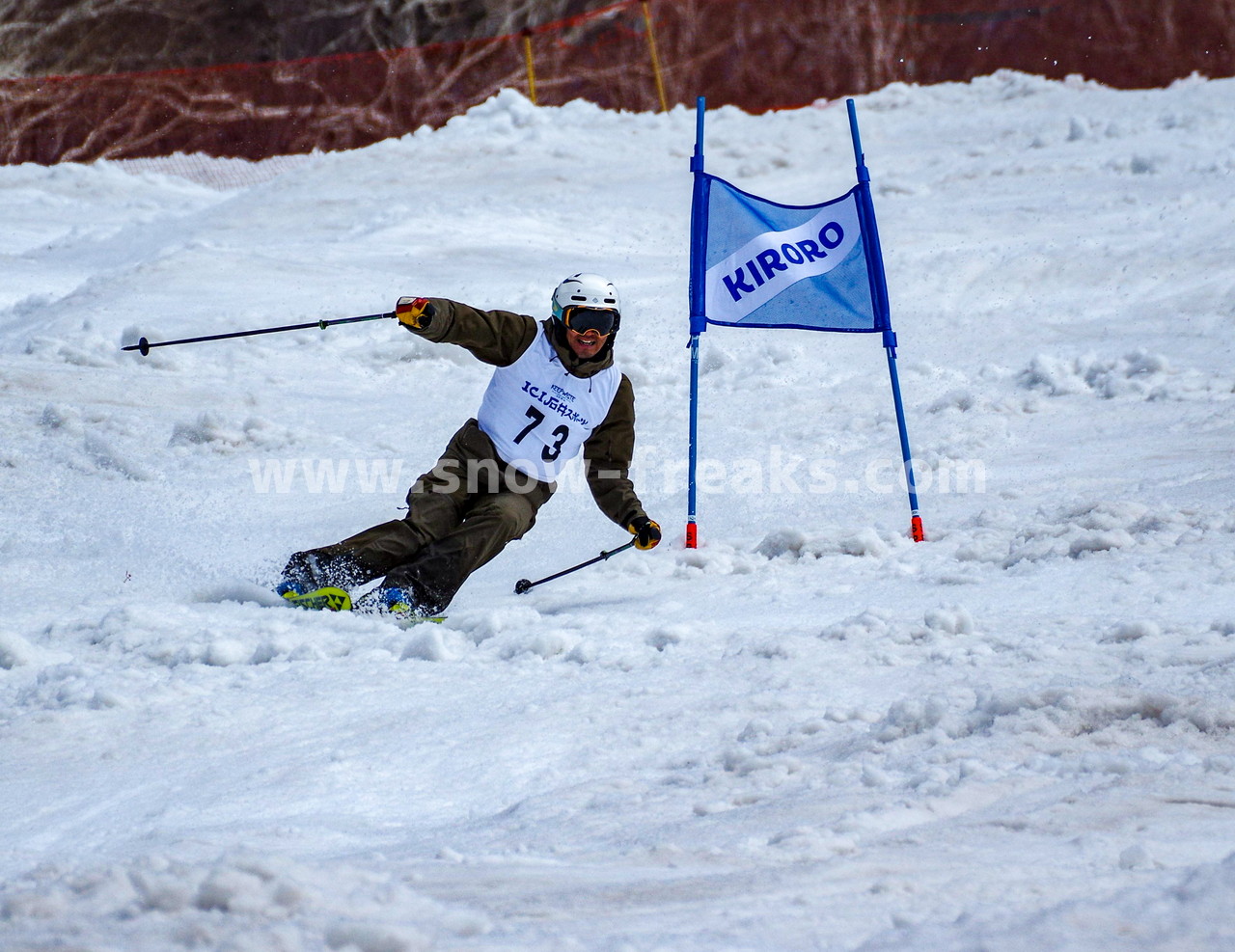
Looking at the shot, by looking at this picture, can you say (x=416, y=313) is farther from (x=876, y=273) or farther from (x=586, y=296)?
(x=876, y=273)

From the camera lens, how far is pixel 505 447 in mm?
5113

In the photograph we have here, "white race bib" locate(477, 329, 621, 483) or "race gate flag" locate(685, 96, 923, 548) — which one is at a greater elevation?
"race gate flag" locate(685, 96, 923, 548)

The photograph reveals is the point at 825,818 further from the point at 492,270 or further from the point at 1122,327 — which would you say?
the point at 492,270

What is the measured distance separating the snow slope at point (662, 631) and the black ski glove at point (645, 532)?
176 millimetres

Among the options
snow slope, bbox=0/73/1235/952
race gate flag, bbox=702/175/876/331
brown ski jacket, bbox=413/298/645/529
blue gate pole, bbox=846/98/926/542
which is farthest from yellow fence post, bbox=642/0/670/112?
brown ski jacket, bbox=413/298/645/529

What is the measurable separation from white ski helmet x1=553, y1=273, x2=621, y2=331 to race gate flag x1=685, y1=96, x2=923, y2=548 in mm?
1248

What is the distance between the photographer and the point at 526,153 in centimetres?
1627

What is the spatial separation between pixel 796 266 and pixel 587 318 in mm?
1656

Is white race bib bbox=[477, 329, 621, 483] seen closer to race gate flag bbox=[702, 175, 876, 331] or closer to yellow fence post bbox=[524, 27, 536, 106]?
race gate flag bbox=[702, 175, 876, 331]

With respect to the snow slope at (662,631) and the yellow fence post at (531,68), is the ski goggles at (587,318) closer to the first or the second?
the snow slope at (662,631)

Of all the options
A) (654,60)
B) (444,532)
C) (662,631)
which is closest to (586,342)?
(444,532)

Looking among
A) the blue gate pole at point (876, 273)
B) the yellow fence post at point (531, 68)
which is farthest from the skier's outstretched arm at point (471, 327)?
the yellow fence post at point (531, 68)

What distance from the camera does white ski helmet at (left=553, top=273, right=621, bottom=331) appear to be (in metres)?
4.93

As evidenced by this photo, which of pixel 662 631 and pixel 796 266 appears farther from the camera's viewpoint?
pixel 796 266
